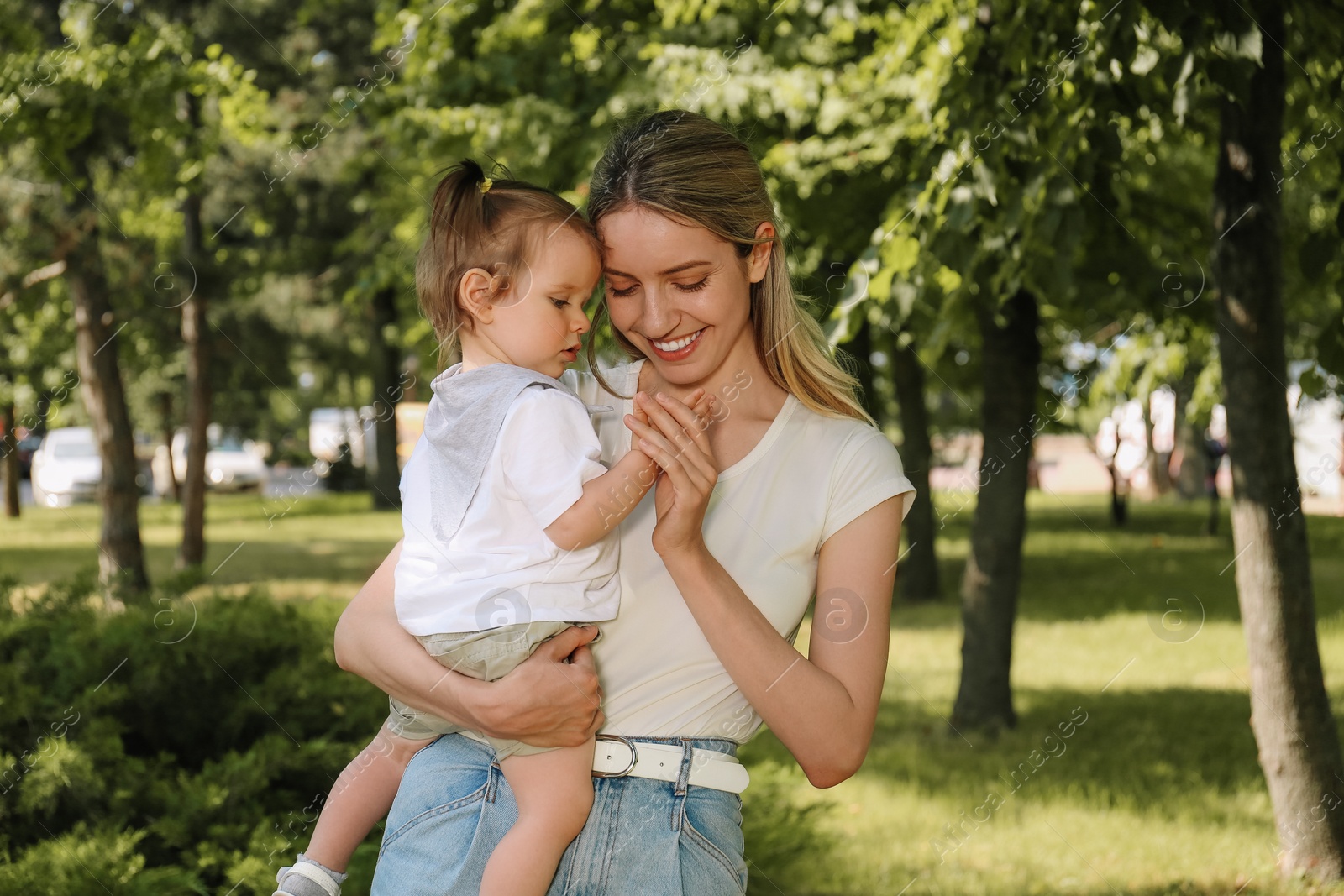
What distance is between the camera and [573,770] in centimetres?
176

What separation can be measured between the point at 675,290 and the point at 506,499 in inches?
16.9

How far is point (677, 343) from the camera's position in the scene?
2.03m

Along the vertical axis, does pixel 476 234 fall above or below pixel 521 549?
above

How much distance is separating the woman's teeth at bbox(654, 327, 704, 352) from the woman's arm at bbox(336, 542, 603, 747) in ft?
1.57

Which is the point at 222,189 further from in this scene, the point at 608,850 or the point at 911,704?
the point at 608,850

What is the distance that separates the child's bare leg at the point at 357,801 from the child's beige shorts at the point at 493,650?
14.9 inches

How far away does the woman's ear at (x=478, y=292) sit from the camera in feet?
6.87

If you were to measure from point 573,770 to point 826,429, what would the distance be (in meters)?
0.67

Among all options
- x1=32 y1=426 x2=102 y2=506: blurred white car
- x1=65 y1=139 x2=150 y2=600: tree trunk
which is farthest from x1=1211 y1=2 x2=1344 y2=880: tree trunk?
x1=32 y1=426 x2=102 y2=506: blurred white car

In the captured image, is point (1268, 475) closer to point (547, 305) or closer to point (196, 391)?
point (547, 305)

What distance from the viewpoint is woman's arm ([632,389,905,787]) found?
1.72 meters

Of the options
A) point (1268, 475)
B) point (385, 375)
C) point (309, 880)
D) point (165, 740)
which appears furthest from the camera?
point (385, 375)

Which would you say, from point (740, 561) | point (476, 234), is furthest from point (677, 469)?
point (476, 234)

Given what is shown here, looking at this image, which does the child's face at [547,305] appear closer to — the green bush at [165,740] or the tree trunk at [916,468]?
the green bush at [165,740]
